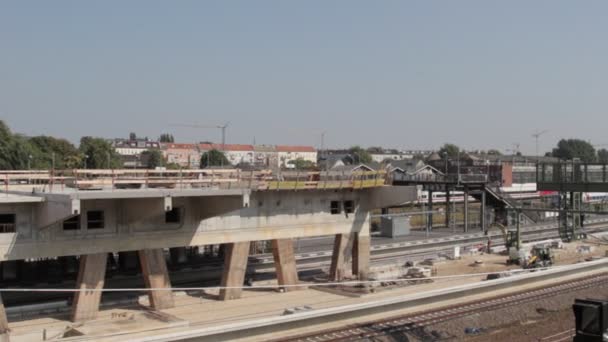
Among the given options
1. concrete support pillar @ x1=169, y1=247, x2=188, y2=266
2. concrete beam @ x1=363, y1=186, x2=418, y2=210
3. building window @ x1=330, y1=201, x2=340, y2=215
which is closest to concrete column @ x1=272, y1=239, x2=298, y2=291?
building window @ x1=330, y1=201, x2=340, y2=215

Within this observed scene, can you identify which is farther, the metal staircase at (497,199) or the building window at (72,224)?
the metal staircase at (497,199)

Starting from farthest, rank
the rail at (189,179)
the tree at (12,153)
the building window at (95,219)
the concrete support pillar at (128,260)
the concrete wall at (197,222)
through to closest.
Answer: the tree at (12,153), the concrete support pillar at (128,260), the rail at (189,179), the building window at (95,219), the concrete wall at (197,222)

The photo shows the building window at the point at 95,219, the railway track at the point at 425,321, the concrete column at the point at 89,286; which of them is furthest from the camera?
the building window at the point at 95,219

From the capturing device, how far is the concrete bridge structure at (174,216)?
24484 millimetres

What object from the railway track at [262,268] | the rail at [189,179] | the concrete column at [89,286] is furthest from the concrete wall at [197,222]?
the railway track at [262,268]

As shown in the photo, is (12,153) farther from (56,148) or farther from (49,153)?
(56,148)

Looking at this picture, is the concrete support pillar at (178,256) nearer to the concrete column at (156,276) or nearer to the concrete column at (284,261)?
the concrete column at (284,261)

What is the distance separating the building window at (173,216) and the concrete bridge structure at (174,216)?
0.05 metres

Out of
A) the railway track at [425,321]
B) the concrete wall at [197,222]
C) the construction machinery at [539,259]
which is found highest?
the concrete wall at [197,222]

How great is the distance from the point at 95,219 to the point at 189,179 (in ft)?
14.8

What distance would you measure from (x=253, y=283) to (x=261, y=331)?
11.8 m

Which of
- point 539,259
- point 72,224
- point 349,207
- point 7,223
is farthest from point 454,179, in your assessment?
point 7,223

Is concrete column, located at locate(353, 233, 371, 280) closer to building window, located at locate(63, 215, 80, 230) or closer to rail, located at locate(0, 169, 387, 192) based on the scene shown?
rail, located at locate(0, 169, 387, 192)

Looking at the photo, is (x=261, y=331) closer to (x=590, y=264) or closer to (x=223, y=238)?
(x=223, y=238)
